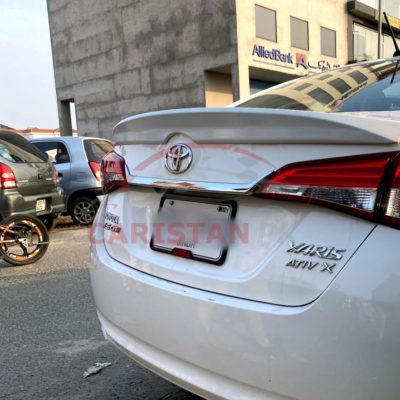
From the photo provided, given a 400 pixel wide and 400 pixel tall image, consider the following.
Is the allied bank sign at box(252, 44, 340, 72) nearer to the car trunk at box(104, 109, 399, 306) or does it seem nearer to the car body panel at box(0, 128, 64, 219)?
the car body panel at box(0, 128, 64, 219)

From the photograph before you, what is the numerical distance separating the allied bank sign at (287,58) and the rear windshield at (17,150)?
1606 centimetres

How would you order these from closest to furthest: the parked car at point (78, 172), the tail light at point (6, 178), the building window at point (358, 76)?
the building window at point (358, 76)
the tail light at point (6, 178)
the parked car at point (78, 172)

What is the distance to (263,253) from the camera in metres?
1.54

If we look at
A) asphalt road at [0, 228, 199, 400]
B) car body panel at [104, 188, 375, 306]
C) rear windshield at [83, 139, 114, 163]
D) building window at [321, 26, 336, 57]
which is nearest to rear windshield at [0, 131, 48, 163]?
asphalt road at [0, 228, 199, 400]

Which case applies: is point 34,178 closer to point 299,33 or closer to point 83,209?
point 83,209

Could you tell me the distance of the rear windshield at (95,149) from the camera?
26.9 feet

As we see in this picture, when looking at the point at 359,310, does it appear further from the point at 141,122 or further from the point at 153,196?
the point at 141,122

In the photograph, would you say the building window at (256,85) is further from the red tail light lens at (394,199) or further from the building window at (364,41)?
the red tail light lens at (394,199)

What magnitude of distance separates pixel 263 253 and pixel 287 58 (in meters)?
22.6

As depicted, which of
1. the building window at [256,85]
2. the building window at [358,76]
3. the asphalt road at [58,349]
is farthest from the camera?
the building window at [256,85]

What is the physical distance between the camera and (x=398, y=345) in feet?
4.16

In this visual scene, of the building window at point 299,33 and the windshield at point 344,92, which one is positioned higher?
the building window at point 299,33

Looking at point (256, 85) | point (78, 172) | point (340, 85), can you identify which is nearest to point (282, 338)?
point (340, 85)

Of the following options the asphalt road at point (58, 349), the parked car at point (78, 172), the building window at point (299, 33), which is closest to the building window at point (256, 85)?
the building window at point (299, 33)
